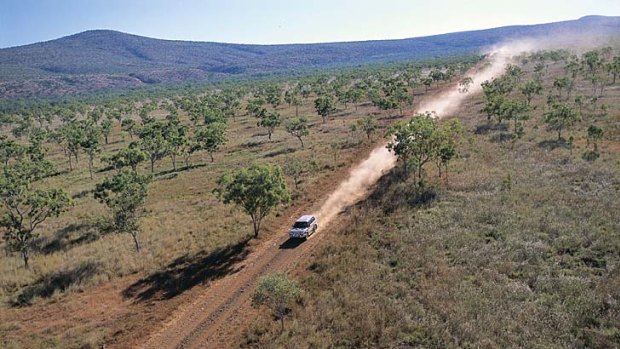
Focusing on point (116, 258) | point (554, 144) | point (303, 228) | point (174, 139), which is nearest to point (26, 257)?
point (116, 258)

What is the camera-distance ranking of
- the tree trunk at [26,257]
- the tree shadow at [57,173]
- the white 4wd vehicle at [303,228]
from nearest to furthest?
the white 4wd vehicle at [303,228] < the tree trunk at [26,257] < the tree shadow at [57,173]

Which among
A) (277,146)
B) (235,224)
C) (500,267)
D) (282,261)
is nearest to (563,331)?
(500,267)

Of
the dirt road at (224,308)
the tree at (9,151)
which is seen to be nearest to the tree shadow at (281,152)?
the dirt road at (224,308)

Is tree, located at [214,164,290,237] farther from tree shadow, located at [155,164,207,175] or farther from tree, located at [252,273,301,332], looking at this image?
tree shadow, located at [155,164,207,175]

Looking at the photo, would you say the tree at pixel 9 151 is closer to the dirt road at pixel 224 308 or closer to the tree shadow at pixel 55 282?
the tree shadow at pixel 55 282

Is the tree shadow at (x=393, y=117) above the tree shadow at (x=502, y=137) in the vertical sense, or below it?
above

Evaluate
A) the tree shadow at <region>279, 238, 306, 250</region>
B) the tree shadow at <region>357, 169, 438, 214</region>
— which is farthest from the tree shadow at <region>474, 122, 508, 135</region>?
the tree shadow at <region>279, 238, 306, 250</region>
